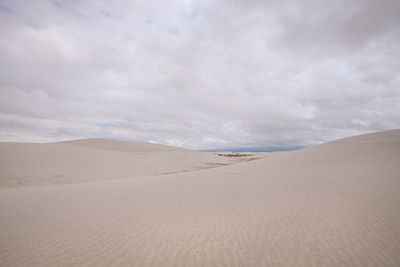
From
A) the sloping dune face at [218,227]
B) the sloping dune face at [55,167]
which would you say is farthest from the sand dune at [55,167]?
the sloping dune face at [218,227]

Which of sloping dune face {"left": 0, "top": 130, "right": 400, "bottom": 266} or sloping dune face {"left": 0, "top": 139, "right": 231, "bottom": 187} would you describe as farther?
sloping dune face {"left": 0, "top": 139, "right": 231, "bottom": 187}

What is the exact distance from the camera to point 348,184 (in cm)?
514

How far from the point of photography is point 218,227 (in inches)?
131

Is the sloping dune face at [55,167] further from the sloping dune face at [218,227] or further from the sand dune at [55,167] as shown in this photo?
the sloping dune face at [218,227]

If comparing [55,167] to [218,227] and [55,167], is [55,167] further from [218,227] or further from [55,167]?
[218,227]

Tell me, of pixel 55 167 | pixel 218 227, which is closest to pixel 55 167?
pixel 55 167

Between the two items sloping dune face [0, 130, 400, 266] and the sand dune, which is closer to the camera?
sloping dune face [0, 130, 400, 266]

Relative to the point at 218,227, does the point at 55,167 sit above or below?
above

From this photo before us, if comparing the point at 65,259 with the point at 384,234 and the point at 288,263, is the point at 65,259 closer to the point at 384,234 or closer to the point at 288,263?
the point at 288,263

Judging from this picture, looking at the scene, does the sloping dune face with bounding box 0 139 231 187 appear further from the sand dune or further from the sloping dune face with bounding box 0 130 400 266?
the sloping dune face with bounding box 0 130 400 266

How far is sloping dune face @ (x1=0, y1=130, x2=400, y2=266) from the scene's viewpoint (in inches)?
98.2

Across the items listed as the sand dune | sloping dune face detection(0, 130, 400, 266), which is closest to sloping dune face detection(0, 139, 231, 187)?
the sand dune

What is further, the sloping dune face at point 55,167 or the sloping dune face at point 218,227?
the sloping dune face at point 55,167

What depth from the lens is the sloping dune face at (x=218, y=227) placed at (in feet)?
8.18
